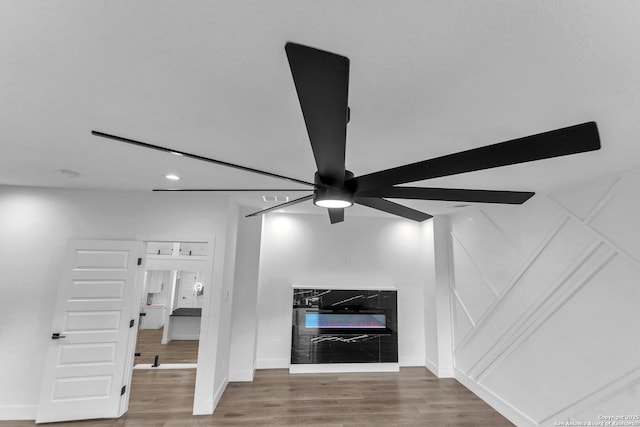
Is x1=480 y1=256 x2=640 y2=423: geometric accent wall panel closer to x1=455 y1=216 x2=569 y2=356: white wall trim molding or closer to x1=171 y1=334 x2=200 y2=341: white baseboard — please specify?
x1=455 y1=216 x2=569 y2=356: white wall trim molding

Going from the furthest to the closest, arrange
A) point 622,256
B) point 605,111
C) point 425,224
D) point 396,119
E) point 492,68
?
point 425,224
point 622,256
point 396,119
point 605,111
point 492,68

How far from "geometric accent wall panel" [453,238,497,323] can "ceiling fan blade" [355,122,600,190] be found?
310cm

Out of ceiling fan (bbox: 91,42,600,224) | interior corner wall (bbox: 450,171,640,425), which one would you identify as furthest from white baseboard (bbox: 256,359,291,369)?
ceiling fan (bbox: 91,42,600,224)

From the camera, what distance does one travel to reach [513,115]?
154cm

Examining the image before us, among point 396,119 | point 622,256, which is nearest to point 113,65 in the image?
point 396,119

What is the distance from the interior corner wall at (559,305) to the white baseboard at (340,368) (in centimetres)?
115

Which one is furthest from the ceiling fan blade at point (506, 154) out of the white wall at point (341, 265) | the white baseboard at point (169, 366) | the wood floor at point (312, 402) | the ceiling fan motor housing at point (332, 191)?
the white baseboard at point (169, 366)

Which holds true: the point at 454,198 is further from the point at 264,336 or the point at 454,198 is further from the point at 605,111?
the point at 264,336

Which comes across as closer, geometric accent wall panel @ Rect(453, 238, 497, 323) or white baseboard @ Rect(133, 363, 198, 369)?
geometric accent wall panel @ Rect(453, 238, 497, 323)

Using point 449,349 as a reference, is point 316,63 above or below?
above

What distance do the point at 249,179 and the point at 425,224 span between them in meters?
3.42

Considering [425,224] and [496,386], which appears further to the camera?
[425,224]

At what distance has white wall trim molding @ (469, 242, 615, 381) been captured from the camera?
2510 millimetres

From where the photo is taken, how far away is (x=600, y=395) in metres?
2.39
